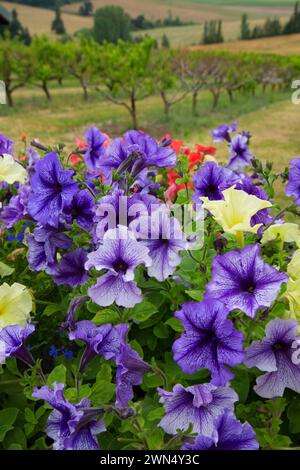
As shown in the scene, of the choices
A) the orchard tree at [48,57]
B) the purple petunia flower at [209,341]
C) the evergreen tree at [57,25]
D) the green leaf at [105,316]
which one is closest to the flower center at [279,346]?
the purple petunia flower at [209,341]

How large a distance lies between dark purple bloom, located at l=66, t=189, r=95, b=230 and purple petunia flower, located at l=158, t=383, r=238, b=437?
1.87 feet

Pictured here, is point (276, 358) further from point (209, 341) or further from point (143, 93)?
point (143, 93)

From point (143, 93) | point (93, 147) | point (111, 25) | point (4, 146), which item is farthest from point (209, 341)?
point (111, 25)

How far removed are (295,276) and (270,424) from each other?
1.14 feet

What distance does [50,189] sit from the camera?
1.46 metres

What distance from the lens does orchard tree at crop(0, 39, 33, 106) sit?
2273 centimetres

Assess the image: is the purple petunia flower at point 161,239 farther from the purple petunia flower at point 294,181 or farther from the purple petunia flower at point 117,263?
the purple petunia flower at point 294,181

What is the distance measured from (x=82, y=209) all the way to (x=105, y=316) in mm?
355

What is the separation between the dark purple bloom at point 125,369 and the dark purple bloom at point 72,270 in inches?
12.7

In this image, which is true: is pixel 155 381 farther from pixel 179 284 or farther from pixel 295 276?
pixel 295 276

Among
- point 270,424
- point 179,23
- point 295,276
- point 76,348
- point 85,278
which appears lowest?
point 179,23

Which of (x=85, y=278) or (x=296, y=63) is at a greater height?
(x=85, y=278)

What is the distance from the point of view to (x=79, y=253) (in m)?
1.44

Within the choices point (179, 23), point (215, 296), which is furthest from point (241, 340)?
point (179, 23)
